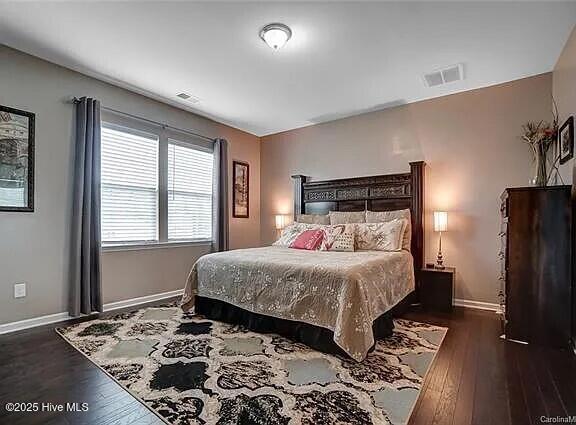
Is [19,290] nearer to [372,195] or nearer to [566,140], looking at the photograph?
[372,195]

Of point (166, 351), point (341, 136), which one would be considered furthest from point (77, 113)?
point (341, 136)

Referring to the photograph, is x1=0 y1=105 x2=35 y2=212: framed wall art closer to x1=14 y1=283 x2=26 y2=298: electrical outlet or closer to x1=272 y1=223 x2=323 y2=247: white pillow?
x1=14 y1=283 x2=26 y2=298: electrical outlet

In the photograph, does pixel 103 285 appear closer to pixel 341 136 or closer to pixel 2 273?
pixel 2 273

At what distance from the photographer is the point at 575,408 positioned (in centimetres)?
168

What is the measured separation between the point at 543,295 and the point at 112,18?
423 centimetres

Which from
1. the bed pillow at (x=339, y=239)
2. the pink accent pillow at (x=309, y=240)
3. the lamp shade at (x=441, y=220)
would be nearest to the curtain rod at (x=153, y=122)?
the pink accent pillow at (x=309, y=240)

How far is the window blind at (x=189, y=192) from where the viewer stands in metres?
4.42

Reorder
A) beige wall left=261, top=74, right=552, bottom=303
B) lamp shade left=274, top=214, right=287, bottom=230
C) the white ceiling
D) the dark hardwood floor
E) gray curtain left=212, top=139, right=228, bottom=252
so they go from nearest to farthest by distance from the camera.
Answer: the dark hardwood floor
the white ceiling
beige wall left=261, top=74, right=552, bottom=303
gray curtain left=212, top=139, right=228, bottom=252
lamp shade left=274, top=214, right=287, bottom=230

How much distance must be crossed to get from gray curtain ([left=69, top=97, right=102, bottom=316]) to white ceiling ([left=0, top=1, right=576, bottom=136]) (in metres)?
0.58

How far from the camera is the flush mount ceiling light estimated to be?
2.56 meters

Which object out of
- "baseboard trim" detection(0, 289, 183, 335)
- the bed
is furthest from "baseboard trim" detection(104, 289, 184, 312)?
the bed

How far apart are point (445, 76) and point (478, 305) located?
272 cm

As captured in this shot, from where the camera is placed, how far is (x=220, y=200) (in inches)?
191

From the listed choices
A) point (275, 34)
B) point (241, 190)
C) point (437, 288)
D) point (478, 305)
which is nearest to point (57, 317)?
point (241, 190)
